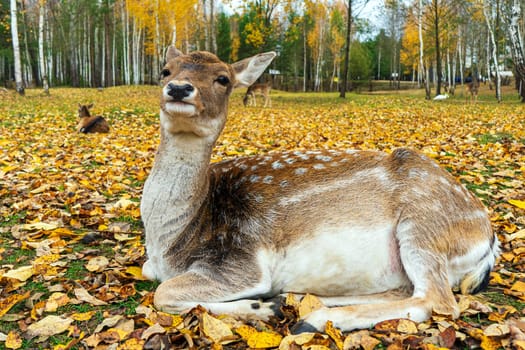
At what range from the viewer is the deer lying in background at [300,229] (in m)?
2.75

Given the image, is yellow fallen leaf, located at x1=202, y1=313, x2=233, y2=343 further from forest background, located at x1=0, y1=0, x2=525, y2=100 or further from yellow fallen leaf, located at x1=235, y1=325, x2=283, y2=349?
forest background, located at x1=0, y1=0, x2=525, y2=100

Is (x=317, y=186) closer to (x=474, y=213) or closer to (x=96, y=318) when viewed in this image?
(x=474, y=213)

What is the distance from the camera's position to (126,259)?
3.66 m

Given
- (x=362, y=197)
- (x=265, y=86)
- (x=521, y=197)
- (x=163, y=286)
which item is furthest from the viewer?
(x=265, y=86)

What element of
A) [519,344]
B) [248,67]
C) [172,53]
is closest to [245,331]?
[519,344]

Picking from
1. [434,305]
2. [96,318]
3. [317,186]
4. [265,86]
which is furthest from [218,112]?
[265,86]

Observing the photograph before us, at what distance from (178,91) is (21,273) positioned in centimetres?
175

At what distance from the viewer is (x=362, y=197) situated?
304 centimetres

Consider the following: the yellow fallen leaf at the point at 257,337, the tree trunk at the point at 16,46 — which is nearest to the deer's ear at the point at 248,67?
the yellow fallen leaf at the point at 257,337

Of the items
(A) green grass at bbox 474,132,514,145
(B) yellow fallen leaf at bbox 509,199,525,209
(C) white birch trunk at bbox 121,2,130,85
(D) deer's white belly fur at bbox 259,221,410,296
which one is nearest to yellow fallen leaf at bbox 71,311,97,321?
(D) deer's white belly fur at bbox 259,221,410,296

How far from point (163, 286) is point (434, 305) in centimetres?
156

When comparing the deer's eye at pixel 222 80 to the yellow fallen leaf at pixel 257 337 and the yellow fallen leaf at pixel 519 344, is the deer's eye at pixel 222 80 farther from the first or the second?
the yellow fallen leaf at pixel 519 344

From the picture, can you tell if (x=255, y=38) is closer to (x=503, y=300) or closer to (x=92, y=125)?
(x=92, y=125)

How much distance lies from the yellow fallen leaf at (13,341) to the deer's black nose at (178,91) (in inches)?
62.4
